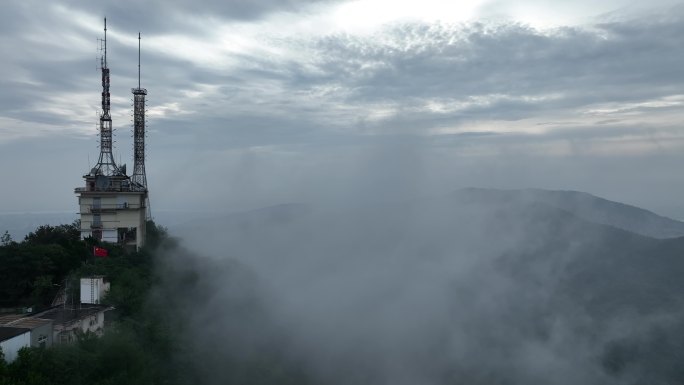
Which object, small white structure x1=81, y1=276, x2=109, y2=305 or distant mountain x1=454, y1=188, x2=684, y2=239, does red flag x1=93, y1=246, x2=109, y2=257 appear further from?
distant mountain x1=454, y1=188, x2=684, y2=239

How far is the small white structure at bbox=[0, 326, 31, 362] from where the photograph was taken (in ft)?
46.3

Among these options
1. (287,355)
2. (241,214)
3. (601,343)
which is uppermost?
(241,214)

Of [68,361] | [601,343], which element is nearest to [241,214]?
[601,343]

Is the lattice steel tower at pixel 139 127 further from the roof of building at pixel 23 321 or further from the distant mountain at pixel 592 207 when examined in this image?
the distant mountain at pixel 592 207

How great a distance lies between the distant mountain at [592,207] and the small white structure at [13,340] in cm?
7173

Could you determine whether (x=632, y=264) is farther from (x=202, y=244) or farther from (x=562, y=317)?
(x=202, y=244)

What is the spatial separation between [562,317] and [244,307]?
31184 mm

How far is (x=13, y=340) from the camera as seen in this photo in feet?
47.6

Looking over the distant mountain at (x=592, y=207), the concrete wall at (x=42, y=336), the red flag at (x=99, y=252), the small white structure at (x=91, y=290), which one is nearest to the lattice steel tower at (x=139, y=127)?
the red flag at (x=99, y=252)

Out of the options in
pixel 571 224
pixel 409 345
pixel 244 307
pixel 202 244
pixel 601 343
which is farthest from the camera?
pixel 571 224

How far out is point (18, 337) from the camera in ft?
48.4

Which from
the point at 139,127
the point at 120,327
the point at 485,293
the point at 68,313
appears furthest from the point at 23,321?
the point at 485,293

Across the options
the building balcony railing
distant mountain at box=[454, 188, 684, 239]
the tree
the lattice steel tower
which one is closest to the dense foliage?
the tree

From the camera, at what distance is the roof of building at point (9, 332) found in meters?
14.4
